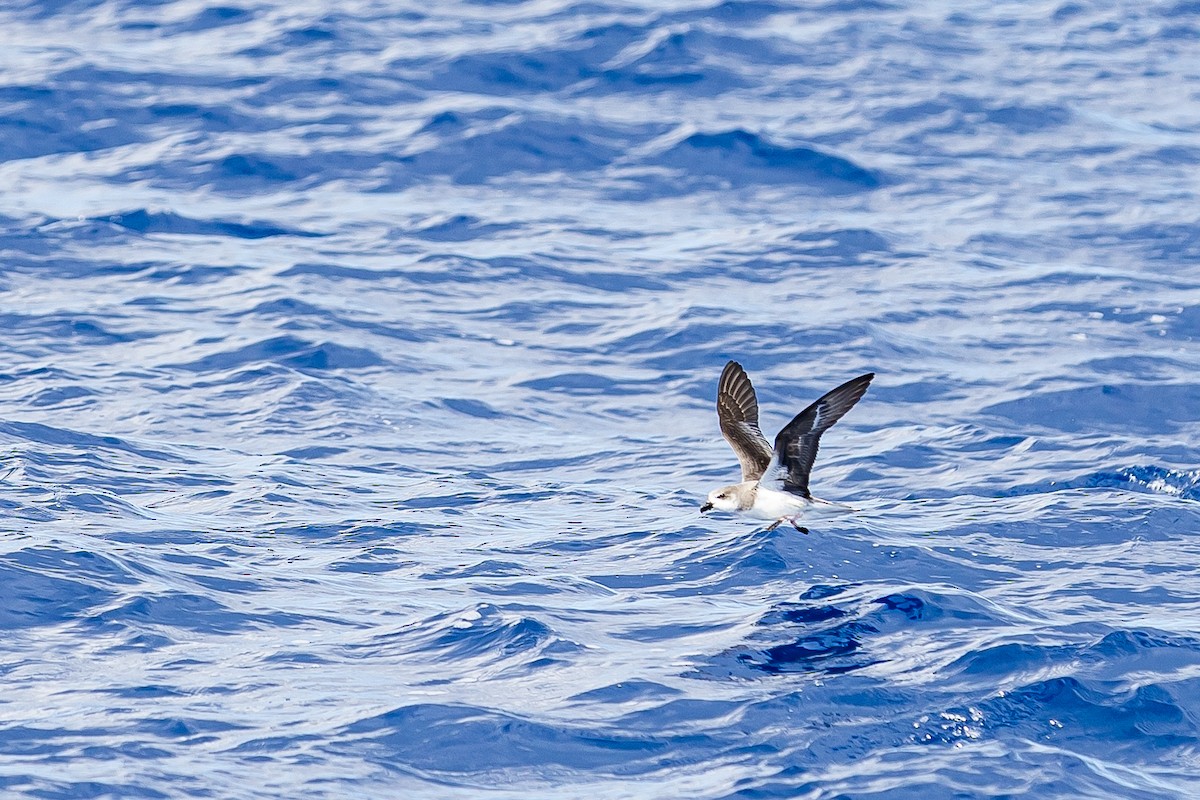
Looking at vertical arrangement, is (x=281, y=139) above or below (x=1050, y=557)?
above

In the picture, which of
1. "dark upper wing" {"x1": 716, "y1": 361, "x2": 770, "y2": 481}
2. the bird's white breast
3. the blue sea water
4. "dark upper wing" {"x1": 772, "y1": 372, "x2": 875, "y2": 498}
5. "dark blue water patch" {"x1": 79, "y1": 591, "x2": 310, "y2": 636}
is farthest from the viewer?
"dark upper wing" {"x1": 716, "y1": 361, "x2": 770, "y2": 481}

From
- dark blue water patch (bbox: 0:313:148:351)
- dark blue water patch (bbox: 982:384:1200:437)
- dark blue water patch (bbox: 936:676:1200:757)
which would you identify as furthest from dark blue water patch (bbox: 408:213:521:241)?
dark blue water patch (bbox: 936:676:1200:757)

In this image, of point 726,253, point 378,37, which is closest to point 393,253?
point 726,253

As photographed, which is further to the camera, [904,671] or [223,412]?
[223,412]

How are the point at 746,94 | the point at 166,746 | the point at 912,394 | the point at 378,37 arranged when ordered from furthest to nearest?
the point at 378,37 → the point at 746,94 → the point at 912,394 → the point at 166,746

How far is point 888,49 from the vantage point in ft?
87.5

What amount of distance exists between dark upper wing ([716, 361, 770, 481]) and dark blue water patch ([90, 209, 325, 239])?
8.83 meters

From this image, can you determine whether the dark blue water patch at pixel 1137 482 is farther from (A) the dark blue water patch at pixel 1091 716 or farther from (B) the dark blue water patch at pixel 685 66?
(B) the dark blue water patch at pixel 685 66

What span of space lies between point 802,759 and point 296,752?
8.70ft

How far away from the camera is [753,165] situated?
21359 mm

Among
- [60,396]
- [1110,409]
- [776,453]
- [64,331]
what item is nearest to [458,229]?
[64,331]

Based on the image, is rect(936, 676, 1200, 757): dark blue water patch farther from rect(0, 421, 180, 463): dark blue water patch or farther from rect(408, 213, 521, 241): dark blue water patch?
rect(408, 213, 521, 241): dark blue water patch

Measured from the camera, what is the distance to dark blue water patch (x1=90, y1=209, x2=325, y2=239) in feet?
62.2

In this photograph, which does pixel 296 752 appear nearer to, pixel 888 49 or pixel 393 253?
pixel 393 253
